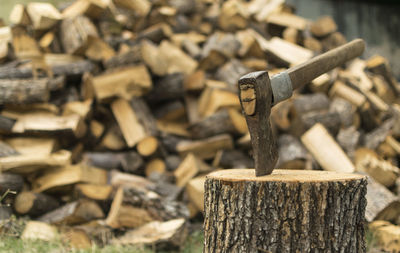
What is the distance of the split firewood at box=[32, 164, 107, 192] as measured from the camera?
3.34 metres

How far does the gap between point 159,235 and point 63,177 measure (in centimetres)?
91

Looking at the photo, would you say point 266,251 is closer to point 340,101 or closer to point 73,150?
point 73,150

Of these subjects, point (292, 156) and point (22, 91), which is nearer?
point (22, 91)

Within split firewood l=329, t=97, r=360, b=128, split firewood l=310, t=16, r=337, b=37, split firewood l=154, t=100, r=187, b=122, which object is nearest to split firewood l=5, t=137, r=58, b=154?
split firewood l=154, t=100, r=187, b=122

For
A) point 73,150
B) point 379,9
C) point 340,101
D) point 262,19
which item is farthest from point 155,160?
point 379,9

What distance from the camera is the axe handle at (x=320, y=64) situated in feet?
6.79

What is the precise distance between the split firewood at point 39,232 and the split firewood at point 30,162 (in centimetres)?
42

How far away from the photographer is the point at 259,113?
1.85 meters

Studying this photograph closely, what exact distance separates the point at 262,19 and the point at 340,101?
1787 millimetres

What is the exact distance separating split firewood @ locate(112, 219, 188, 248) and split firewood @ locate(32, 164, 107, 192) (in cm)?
60

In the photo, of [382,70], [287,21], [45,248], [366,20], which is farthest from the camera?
[366,20]

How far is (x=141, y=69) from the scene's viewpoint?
390 centimetres

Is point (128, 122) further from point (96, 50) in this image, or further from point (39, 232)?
point (39, 232)

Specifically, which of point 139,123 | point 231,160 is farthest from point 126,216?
point 231,160
